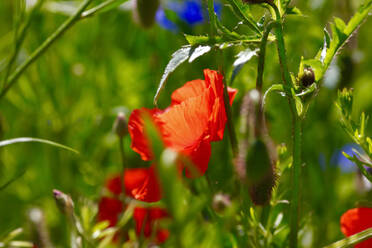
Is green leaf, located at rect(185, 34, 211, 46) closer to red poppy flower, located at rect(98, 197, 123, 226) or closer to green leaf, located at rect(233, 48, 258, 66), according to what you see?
green leaf, located at rect(233, 48, 258, 66)

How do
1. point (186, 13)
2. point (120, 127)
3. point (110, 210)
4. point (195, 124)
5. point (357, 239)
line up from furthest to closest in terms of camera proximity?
point (186, 13)
point (110, 210)
point (120, 127)
point (195, 124)
point (357, 239)

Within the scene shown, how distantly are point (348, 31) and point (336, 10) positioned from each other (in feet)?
2.46

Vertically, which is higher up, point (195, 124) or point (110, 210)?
point (195, 124)

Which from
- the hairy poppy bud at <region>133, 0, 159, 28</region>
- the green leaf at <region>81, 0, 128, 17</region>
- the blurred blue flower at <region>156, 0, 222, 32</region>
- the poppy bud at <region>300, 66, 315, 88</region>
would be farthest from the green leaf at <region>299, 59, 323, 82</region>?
the blurred blue flower at <region>156, 0, 222, 32</region>

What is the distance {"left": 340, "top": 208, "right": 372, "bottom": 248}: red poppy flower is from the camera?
1.80 ft

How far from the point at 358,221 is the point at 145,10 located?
484 millimetres

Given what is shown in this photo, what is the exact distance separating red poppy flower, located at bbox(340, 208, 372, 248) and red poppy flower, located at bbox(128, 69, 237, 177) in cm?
15

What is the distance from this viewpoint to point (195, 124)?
57 cm

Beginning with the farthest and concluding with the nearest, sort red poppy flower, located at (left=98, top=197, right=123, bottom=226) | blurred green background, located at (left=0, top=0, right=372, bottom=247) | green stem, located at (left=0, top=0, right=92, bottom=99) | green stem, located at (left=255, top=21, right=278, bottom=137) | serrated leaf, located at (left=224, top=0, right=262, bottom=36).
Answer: blurred green background, located at (left=0, top=0, right=372, bottom=247)
red poppy flower, located at (left=98, top=197, right=123, bottom=226)
green stem, located at (left=0, top=0, right=92, bottom=99)
serrated leaf, located at (left=224, top=0, right=262, bottom=36)
green stem, located at (left=255, top=21, right=278, bottom=137)

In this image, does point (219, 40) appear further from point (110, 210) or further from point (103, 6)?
point (110, 210)

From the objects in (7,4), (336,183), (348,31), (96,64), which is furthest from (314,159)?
(7,4)

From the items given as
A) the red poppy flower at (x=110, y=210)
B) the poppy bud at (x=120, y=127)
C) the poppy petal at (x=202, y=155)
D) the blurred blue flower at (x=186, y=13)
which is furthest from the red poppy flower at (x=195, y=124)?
the blurred blue flower at (x=186, y=13)

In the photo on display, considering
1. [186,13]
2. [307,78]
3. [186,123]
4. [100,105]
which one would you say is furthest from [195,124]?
[186,13]

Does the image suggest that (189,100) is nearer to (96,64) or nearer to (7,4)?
(96,64)
